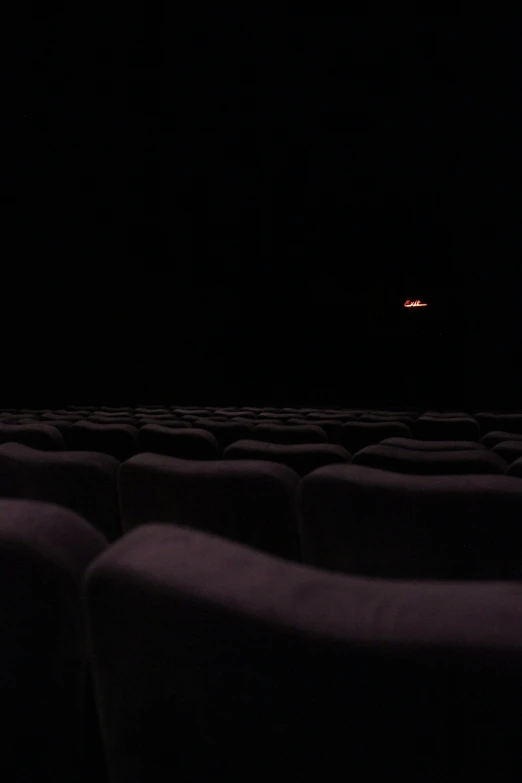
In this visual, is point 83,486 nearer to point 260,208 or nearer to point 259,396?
point 260,208

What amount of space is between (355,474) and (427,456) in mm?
551

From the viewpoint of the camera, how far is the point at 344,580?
0.39 m

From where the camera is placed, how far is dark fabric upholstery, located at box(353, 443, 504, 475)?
126cm

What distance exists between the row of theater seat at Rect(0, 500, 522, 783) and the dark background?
583cm

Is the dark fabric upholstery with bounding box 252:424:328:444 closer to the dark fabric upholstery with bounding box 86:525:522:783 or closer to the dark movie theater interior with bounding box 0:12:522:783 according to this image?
the dark movie theater interior with bounding box 0:12:522:783

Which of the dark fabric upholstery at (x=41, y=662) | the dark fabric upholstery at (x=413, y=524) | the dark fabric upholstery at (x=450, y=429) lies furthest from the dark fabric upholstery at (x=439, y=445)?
the dark fabric upholstery at (x=41, y=662)

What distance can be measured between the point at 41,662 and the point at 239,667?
20cm

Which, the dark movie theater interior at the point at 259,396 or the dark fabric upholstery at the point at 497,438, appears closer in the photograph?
the dark movie theater interior at the point at 259,396


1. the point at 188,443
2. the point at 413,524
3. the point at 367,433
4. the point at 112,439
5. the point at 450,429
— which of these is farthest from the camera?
the point at 450,429

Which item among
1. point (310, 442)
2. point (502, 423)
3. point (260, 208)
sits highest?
point (260, 208)

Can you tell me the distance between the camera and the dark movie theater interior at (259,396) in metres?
0.34

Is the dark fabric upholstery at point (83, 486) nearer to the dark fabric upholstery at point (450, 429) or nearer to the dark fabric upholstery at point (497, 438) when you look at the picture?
the dark fabric upholstery at point (497, 438)

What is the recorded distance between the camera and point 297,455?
152cm

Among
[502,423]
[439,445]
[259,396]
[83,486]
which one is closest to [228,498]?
[83,486]
